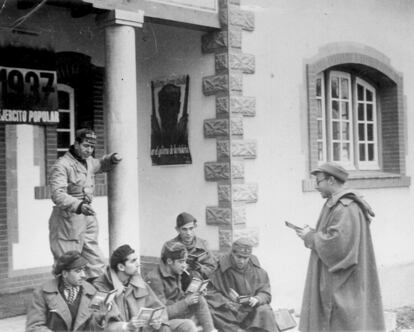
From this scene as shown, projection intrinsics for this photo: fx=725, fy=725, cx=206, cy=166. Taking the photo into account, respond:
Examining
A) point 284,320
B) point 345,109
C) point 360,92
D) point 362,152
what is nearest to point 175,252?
point 284,320

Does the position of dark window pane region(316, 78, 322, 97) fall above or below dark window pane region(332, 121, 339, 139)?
above

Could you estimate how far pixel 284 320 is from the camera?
7.83 meters

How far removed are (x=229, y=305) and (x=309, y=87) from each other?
12.3 feet

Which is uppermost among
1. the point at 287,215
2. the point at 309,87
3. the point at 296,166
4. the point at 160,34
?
the point at 160,34

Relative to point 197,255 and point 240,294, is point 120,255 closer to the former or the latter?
point 197,255

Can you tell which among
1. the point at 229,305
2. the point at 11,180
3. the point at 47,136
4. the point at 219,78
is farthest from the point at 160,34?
the point at 229,305

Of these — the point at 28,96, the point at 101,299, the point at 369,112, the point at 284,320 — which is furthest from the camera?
the point at 369,112

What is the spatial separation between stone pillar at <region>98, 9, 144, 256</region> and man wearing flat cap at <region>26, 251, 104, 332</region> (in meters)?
1.87

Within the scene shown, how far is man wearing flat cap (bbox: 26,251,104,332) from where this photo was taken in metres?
5.17

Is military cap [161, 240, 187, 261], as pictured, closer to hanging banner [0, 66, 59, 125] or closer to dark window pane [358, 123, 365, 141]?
hanging banner [0, 66, 59, 125]

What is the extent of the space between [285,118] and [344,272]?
350cm

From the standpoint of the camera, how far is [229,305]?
7227 millimetres

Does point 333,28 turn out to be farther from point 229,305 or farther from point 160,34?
point 229,305

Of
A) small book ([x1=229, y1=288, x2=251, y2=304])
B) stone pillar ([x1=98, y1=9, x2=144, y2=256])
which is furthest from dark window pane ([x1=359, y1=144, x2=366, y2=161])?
stone pillar ([x1=98, y1=9, x2=144, y2=256])
